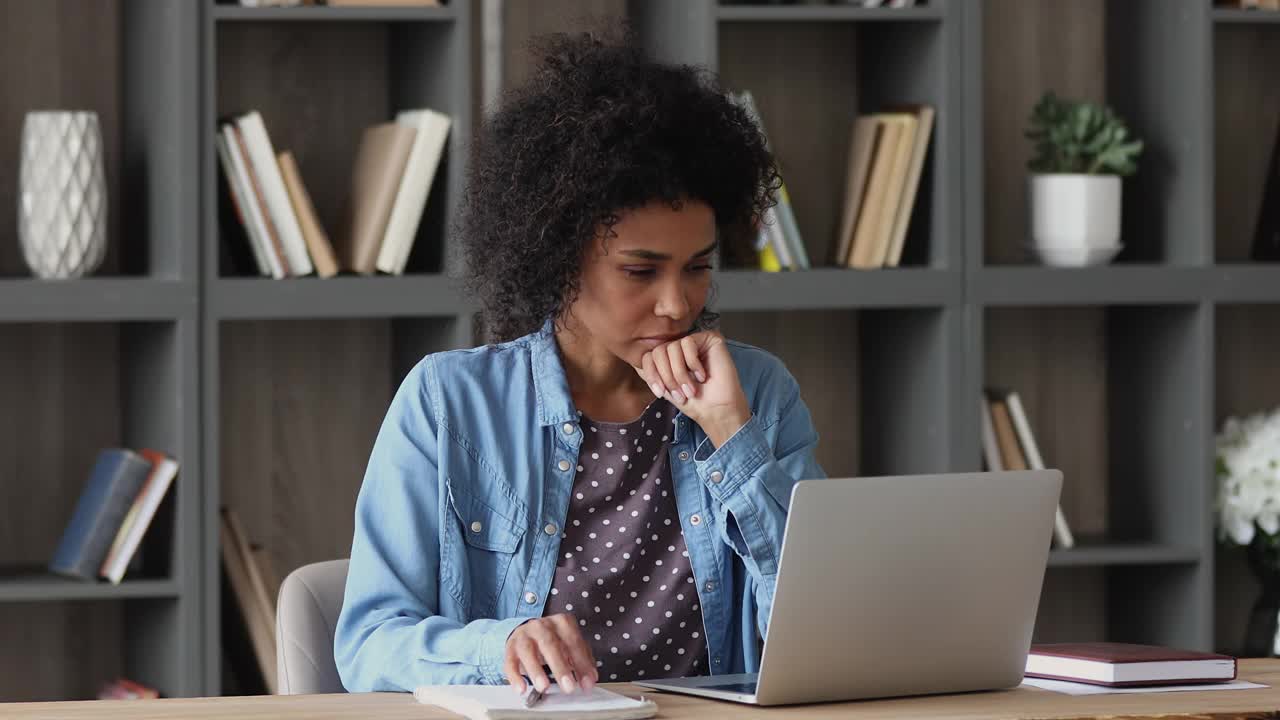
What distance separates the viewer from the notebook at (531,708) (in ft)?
4.42

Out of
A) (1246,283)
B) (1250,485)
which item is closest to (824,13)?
(1246,283)

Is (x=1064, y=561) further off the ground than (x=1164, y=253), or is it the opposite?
(x=1164, y=253)

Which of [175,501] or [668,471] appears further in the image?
[175,501]

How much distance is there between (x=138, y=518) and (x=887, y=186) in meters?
1.41

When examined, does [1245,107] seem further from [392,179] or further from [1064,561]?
[392,179]

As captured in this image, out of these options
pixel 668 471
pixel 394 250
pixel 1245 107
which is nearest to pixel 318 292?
pixel 394 250

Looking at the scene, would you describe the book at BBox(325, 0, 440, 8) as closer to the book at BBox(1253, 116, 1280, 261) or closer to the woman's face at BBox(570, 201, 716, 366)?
the woman's face at BBox(570, 201, 716, 366)

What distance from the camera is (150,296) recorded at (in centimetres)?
274

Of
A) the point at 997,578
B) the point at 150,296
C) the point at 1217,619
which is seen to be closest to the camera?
the point at 997,578

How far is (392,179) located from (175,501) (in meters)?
0.64

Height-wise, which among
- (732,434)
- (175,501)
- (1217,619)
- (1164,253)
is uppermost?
(1164,253)

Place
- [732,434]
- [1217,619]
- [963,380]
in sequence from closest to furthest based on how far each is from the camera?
1. [732,434]
2. [963,380]
3. [1217,619]

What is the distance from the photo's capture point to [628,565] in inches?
72.2

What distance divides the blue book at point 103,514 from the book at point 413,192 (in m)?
0.53
